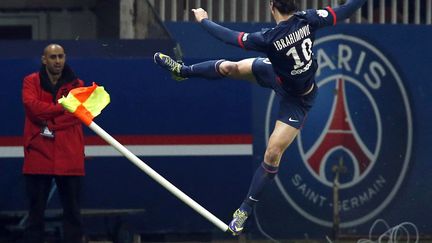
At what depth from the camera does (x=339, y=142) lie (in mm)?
16453

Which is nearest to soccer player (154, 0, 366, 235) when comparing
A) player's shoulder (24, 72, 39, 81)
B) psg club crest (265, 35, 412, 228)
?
player's shoulder (24, 72, 39, 81)

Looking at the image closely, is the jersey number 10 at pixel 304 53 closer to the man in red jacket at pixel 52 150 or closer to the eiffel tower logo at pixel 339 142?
the man in red jacket at pixel 52 150

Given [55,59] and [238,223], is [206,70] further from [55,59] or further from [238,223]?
[55,59]

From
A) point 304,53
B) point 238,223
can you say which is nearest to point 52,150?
point 238,223

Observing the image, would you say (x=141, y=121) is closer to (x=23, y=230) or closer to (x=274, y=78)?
(x=23, y=230)

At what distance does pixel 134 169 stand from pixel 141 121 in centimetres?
44

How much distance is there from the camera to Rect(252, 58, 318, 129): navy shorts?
494 inches

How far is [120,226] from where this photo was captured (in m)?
15.1

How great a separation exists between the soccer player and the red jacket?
4.69 ft

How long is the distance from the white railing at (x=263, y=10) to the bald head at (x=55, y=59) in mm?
2467

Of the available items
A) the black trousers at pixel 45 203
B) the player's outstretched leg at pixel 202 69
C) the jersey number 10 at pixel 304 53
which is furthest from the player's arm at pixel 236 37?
the black trousers at pixel 45 203

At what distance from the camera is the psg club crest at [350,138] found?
53.4 feet

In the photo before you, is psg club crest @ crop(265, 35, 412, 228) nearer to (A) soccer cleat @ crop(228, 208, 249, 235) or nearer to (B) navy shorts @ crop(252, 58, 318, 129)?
(A) soccer cleat @ crop(228, 208, 249, 235)

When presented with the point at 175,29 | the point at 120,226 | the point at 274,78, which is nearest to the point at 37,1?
the point at 175,29
